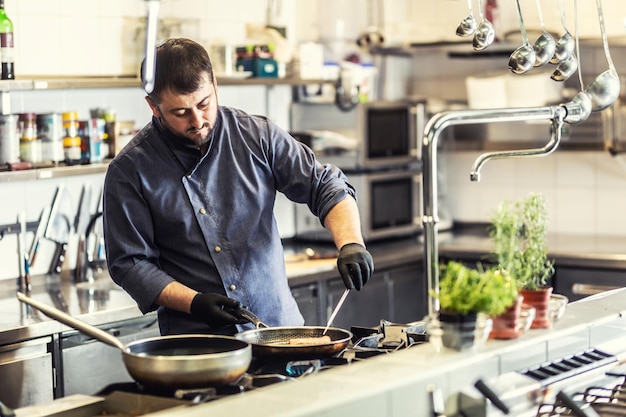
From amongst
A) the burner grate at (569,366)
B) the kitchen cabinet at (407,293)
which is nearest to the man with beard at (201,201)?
the burner grate at (569,366)

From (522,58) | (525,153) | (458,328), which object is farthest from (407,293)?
(458,328)

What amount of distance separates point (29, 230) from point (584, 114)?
2.62 metres

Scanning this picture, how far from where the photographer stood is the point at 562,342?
2615 mm

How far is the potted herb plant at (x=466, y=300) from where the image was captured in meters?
2.27

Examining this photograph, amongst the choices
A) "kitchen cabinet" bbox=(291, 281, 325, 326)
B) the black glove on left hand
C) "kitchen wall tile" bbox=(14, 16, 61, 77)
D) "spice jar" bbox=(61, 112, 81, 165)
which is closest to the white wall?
"kitchen wall tile" bbox=(14, 16, 61, 77)

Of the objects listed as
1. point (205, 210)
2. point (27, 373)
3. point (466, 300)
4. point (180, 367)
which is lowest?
point (27, 373)

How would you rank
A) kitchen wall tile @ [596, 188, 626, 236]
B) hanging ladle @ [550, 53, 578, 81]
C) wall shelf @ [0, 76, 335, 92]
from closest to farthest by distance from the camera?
hanging ladle @ [550, 53, 578, 81] → wall shelf @ [0, 76, 335, 92] → kitchen wall tile @ [596, 188, 626, 236]

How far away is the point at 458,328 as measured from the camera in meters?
2.33

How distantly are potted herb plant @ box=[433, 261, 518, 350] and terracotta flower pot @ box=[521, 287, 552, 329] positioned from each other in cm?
23

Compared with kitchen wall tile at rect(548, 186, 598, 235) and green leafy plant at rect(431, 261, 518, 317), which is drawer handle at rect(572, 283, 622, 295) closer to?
kitchen wall tile at rect(548, 186, 598, 235)

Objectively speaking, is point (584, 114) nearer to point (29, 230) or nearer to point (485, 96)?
point (29, 230)

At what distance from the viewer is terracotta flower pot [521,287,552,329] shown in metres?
2.58

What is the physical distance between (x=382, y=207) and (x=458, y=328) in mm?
3325

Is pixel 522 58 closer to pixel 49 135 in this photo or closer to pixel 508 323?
pixel 508 323
